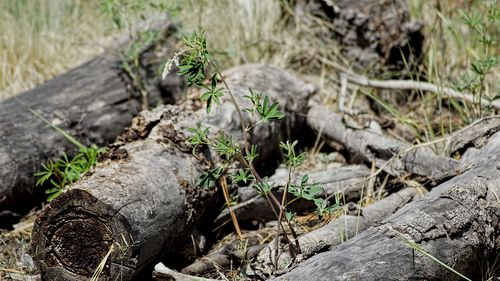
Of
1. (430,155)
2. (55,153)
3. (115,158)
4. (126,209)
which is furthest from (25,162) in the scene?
(430,155)

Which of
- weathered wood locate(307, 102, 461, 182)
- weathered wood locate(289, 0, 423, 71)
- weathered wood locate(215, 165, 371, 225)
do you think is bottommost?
weathered wood locate(215, 165, 371, 225)

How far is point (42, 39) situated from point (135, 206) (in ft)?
11.0

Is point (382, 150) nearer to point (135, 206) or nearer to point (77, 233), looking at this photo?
point (135, 206)

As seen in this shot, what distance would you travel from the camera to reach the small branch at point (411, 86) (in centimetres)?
395

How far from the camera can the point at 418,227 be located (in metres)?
2.77

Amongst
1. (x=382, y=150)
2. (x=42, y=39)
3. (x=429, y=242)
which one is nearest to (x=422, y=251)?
(x=429, y=242)

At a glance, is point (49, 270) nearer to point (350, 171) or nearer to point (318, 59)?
point (350, 171)

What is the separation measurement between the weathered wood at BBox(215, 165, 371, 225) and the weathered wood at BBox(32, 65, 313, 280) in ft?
0.52

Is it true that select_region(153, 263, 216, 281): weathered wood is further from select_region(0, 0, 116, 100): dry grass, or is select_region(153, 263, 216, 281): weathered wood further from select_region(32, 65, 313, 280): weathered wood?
select_region(0, 0, 116, 100): dry grass

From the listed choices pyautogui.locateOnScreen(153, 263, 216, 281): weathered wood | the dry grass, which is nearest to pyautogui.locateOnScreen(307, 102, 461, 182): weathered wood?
pyautogui.locateOnScreen(153, 263, 216, 281): weathered wood

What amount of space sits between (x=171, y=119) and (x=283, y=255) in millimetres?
982

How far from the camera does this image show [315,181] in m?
3.94

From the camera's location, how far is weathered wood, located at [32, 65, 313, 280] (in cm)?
296

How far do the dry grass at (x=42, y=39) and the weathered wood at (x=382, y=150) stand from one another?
5.64ft
